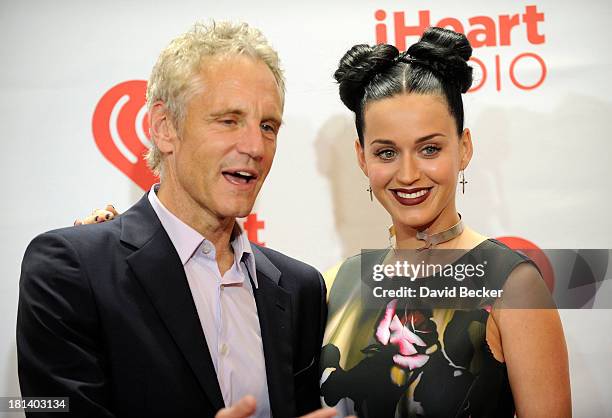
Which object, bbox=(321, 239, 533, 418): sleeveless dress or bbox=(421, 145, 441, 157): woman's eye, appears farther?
bbox=(421, 145, 441, 157): woman's eye

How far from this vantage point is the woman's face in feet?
6.91

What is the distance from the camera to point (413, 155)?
2.12 metres

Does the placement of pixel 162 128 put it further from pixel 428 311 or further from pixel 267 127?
pixel 428 311

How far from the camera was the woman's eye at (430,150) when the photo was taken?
213 centimetres

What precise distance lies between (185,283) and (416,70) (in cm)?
95

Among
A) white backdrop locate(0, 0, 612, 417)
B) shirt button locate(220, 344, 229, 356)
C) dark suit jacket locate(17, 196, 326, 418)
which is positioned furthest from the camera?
white backdrop locate(0, 0, 612, 417)

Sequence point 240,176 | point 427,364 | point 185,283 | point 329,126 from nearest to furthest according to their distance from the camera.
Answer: point 185,283
point 240,176
point 427,364
point 329,126

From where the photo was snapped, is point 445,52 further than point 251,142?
Yes

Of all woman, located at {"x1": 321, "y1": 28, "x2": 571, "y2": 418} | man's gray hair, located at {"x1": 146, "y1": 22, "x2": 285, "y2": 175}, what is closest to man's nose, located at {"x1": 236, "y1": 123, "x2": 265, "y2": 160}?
man's gray hair, located at {"x1": 146, "y1": 22, "x2": 285, "y2": 175}

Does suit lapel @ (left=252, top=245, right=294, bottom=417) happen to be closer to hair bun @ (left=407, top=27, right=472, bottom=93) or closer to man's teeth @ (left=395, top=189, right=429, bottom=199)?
man's teeth @ (left=395, top=189, right=429, bottom=199)

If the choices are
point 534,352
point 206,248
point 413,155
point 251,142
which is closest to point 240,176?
point 251,142

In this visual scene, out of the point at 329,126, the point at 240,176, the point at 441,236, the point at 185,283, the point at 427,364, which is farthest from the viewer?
the point at 329,126

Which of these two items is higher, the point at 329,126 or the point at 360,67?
the point at 360,67

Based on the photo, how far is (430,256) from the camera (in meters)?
2.20
